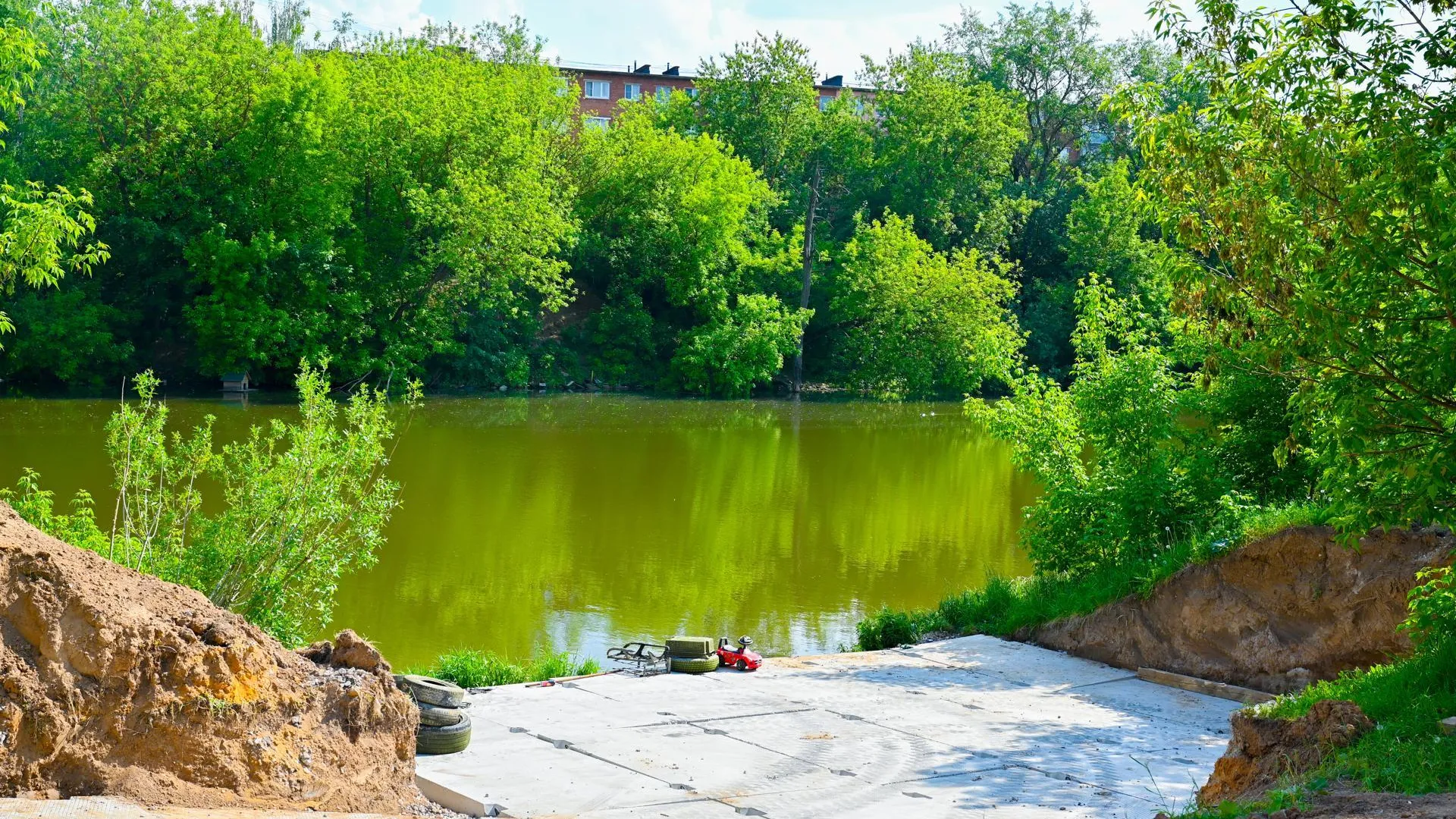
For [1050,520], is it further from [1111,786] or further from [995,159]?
[995,159]

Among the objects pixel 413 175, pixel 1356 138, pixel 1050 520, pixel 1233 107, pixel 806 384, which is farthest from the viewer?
pixel 806 384

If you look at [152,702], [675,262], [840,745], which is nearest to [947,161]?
[675,262]

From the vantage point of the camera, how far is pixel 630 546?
948 inches

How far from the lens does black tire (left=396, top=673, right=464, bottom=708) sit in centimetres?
1004

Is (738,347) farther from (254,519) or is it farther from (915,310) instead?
(254,519)

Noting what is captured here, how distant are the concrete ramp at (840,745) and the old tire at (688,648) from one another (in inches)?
11.4

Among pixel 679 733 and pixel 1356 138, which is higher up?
pixel 1356 138

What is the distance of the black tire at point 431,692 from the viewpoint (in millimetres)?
10039

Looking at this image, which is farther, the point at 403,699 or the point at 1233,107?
the point at 1233,107

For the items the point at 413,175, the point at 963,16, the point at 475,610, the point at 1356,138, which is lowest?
the point at 475,610

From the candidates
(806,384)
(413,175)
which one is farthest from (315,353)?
(806,384)

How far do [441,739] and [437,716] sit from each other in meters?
0.16

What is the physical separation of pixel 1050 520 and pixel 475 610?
7863 mm

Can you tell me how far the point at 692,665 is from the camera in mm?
13617
